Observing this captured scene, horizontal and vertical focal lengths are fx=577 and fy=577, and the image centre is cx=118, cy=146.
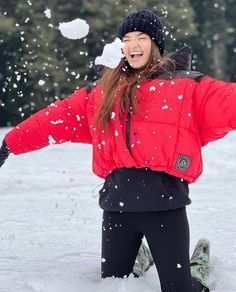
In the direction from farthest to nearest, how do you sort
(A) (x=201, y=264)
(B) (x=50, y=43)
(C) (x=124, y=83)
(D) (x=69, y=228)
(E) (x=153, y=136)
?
(B) (x=50, y=43), (D) (x=69, y=228), (A) (x=201, y=264), (C) (x=124, y=83), (E) (x=153, y=136)

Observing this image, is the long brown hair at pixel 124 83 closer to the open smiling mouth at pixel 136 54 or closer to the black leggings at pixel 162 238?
the open smiling mouth at pixel 136 54

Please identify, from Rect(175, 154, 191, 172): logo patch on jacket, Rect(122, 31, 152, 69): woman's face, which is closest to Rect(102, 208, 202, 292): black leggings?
Rect(175, 154, 191, 172): logo patch on jacket

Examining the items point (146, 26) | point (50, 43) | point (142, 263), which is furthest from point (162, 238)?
point (50, 43)

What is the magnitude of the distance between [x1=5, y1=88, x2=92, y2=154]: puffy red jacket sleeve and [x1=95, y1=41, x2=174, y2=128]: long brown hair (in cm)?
26

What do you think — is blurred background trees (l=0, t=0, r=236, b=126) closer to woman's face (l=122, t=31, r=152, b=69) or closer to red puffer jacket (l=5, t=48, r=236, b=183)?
woman's face (l=122, t=31, r=152, b=69)

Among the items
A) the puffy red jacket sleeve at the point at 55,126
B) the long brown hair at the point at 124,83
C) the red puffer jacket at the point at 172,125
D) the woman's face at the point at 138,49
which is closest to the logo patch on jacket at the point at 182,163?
the red puffer jacket at the point at 172,125

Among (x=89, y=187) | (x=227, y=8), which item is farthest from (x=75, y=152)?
(x=227, y=8)

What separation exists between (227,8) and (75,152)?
987 inches

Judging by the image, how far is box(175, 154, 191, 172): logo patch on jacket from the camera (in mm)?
2782

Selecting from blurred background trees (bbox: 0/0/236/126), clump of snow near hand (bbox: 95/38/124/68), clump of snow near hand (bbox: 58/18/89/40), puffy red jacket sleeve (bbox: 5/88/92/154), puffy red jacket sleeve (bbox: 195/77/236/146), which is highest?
clump of snow near hand (bbox: 58/18/89/40)

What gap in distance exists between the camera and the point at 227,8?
35.3 m

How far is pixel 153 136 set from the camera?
277cm

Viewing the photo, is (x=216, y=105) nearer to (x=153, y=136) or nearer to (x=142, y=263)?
(x=153, y=136)

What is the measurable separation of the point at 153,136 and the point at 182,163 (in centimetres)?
19
